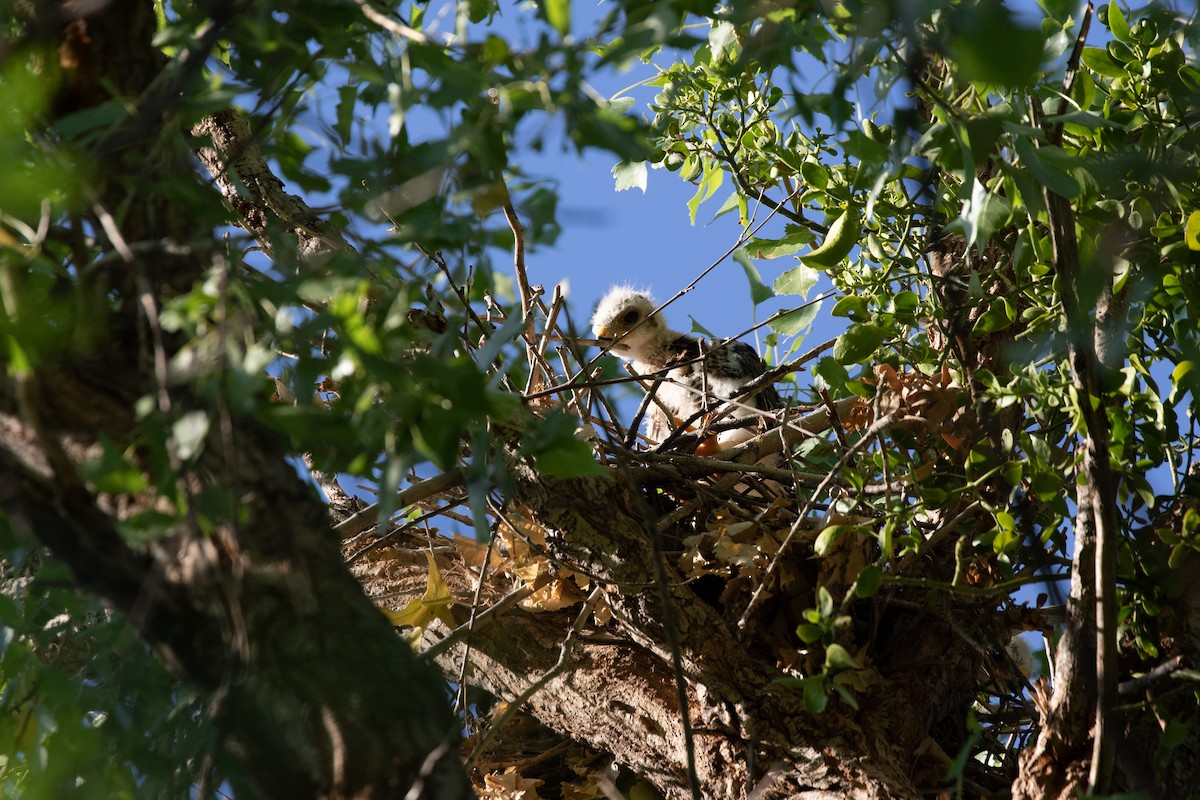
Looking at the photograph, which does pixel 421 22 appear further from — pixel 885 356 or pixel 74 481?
pixel 885 356

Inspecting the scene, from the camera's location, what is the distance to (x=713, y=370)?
3.10 meters

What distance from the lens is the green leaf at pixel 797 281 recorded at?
1.97 metres

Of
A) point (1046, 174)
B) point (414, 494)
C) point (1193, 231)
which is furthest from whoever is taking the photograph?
point (414, 494)

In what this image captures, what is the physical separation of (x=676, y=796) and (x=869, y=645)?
415mm

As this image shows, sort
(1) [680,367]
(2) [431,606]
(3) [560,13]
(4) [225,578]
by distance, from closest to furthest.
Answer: (3) [560,13], (4) [225,578], (2) [431,606], (1) [680,367]

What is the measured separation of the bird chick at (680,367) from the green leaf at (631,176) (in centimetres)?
27

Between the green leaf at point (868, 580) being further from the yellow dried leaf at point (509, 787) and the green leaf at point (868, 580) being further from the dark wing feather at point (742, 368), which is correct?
the dark wing feather at point (742, 368)

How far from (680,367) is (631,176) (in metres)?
0.82

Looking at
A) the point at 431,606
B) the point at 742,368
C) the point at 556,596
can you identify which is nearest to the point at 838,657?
the point at 556,596

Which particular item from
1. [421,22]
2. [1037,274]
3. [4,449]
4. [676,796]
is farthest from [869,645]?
[4,449]

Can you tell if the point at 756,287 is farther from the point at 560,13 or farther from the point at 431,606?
the point at 560,13

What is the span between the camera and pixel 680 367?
282cm

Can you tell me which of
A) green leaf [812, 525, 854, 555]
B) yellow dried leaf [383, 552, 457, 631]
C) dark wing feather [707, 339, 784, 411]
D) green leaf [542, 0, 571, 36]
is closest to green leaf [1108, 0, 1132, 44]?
green leaf [812, 525, 854, 555]

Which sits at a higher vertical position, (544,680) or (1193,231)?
(1193,231)
